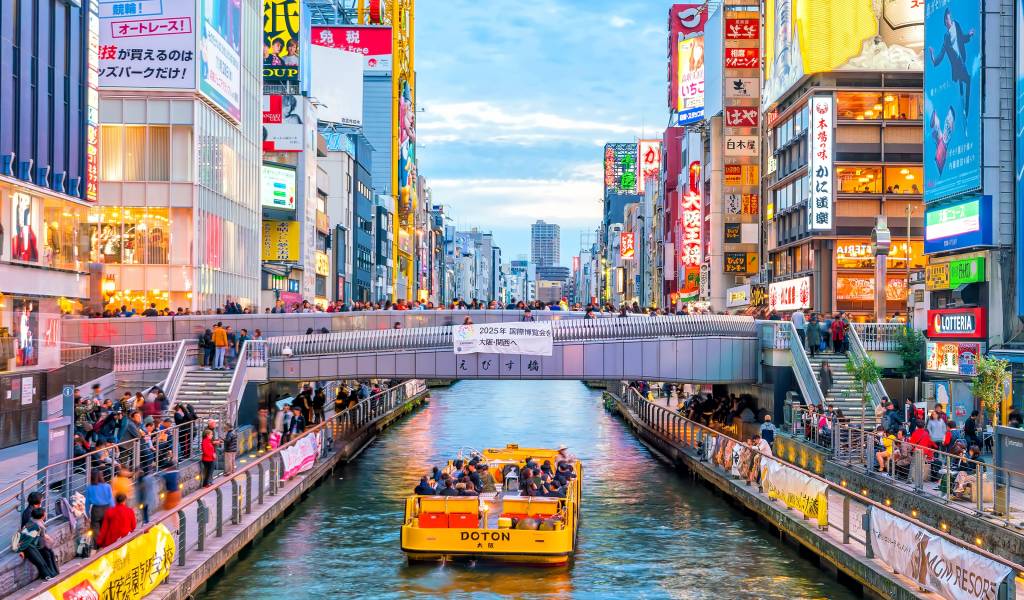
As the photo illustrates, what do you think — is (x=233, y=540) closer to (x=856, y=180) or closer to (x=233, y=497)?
(x=233, y=497)

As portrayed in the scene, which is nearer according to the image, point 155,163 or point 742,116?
point 155,163

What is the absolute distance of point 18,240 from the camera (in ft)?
149

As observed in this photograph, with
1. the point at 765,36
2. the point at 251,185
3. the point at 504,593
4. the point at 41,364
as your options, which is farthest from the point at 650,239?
the point at 504,593

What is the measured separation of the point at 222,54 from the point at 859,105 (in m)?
39.9

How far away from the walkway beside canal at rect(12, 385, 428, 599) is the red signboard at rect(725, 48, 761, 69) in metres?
56.2

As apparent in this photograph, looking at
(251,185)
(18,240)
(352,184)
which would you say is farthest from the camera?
(352,184)

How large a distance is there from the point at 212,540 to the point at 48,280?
88.0 ft

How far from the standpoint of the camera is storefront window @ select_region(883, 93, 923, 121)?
7412 centimetres

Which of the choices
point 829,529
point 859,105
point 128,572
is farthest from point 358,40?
point 128,572

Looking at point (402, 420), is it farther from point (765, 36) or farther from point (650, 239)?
point (650, 239)

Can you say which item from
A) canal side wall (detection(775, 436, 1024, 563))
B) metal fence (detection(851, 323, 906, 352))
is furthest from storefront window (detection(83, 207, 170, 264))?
canal side wall (detection(775, 436, 1024, 563))

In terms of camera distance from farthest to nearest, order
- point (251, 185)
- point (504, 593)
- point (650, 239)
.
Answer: point (650, 239), point (251, 185), point (504, 593)

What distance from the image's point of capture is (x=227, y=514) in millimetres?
28266

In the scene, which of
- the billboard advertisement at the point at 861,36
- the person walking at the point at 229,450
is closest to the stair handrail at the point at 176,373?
the person walking at the point at 229,450
